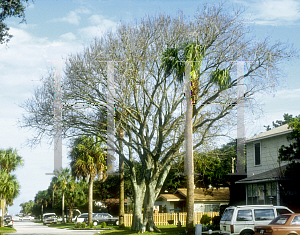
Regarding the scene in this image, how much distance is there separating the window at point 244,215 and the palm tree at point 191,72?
4.71 m

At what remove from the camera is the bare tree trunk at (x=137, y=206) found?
2739cm

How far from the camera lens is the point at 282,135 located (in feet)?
89.5

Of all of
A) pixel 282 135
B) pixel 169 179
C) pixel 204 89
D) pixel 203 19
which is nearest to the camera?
pixel 203 19

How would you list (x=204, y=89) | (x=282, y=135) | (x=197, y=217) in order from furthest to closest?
1. (x=197, y=217)
2. (x=282, y=135)
3. (x=204, y=89)

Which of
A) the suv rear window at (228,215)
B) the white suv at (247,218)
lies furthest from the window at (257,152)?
the suv rear window at (228,215)

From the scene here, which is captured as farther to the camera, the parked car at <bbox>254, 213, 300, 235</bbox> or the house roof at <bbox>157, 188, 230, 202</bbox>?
the house roof at <bbox>157, 188, 230, 202</bbox>

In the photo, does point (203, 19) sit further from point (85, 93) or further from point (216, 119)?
point (85, 93)

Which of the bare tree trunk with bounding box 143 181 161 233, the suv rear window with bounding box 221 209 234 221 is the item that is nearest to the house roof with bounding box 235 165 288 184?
the suv rear window with bounding box 221 209 234 221

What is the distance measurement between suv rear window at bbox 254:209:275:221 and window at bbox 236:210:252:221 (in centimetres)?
29

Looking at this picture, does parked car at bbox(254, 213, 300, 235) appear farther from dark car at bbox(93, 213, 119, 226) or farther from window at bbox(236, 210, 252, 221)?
dark car at bbox(93, 213, 119, 226)

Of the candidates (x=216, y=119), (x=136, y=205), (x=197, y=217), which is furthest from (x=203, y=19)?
(x=197, y=217)

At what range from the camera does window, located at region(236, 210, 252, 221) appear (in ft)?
58.7

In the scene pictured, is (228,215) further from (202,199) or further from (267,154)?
(202,199)

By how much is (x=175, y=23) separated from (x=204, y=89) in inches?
183
